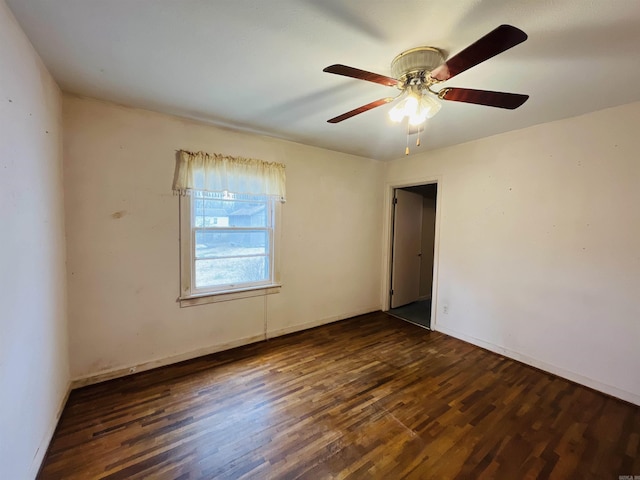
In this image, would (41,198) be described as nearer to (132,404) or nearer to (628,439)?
(132,404)

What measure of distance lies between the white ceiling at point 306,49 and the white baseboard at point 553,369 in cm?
239

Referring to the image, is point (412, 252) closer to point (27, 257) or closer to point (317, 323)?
point (317, 323)

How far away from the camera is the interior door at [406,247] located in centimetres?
441

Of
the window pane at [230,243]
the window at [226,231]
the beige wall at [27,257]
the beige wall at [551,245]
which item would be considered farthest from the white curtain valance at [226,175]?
the beige wall at [551,245]

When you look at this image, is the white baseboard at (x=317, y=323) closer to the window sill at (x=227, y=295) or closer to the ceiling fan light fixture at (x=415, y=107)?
the window sill at (x=227, y=295)

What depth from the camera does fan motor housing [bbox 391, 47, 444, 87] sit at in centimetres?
150

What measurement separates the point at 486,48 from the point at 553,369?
3.02 metres

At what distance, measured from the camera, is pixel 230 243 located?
3.02 metres

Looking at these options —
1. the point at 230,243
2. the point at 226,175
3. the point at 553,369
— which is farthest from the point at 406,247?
the point at 226,175

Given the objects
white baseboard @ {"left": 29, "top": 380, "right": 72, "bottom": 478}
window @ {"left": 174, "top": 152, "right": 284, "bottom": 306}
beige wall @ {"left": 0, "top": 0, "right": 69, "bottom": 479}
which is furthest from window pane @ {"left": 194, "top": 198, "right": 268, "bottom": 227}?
white baseboard @ {"left": 29, "top": 380, "right": 72, "bottom": 478}

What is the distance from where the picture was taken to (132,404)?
2080 mm

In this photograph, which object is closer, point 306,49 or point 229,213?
point 306,49

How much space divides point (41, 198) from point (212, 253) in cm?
142

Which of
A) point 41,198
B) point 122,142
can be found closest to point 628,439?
point 41,198
